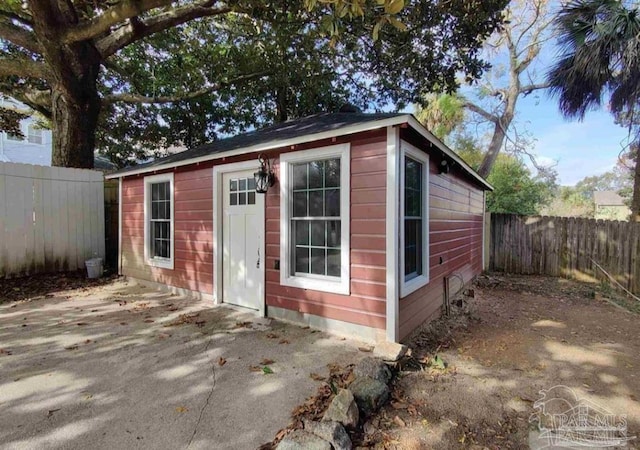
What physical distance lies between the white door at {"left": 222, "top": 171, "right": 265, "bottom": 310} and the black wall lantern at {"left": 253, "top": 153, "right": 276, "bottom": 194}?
0.18 meters

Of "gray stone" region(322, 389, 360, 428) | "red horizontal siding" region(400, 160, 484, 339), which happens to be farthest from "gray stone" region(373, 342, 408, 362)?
"gray stone" region(322, 389, 360, 428)

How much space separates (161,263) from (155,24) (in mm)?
5180

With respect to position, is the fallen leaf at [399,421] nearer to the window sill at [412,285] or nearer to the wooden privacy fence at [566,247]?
the window sill at [412,285]

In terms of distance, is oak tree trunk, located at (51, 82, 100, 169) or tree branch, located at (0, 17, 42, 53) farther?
oak tree trunk, located at (51, 82, 100, 169)

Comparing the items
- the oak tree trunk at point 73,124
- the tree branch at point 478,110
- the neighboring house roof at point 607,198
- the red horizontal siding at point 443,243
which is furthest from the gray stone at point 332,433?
the neighboring house roof at point 607,198

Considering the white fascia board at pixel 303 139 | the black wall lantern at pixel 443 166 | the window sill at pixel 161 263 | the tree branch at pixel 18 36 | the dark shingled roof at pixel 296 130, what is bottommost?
the window sill at pixel 161 263

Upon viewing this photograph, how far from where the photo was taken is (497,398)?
2.99 metres

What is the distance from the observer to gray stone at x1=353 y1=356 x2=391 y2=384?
3.01 metres

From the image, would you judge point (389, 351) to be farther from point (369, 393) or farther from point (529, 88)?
point (529, 88)

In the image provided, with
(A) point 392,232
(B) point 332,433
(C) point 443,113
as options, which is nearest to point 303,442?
(B) point 332,433

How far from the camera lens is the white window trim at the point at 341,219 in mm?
4094

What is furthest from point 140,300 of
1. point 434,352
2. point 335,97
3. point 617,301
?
point 617,301

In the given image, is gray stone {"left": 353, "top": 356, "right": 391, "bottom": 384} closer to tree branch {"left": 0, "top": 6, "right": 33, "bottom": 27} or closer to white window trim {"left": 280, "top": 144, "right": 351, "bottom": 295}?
white window trim {"left": 280, "top": 144, "right": 351, "bottom": 295}

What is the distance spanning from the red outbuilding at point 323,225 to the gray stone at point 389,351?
207 millimetres
